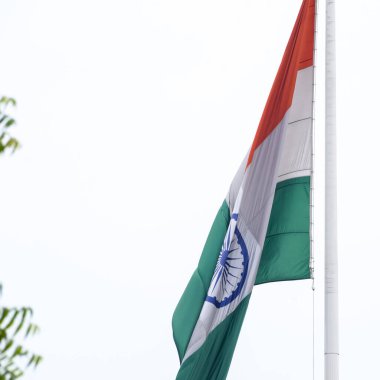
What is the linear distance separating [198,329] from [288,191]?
7.20 ft

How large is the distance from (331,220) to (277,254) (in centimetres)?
91

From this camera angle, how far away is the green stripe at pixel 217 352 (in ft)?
42.5

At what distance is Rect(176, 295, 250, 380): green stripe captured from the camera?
13.0 meters

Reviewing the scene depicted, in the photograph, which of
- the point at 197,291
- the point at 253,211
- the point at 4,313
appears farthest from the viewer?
the point at 197,291

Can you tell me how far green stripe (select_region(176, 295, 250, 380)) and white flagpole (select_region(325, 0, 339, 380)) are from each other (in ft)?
3.76

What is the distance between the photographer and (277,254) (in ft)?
43.0

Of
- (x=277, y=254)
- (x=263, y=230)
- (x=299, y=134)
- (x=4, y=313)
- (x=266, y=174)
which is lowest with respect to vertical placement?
(x=4, y=313)

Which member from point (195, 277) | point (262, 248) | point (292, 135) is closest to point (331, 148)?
point (292, 135)

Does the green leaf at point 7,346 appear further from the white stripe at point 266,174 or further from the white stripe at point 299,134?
the white stripe at point 299,134

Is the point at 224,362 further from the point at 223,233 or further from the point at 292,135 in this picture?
the point at 292,135

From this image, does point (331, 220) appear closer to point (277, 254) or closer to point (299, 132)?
point (277, 254)

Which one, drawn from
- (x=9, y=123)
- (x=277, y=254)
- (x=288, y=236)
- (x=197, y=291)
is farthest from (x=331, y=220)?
(x=9, y=123)

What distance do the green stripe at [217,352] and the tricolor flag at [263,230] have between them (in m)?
0.01

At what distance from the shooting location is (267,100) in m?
13.7
